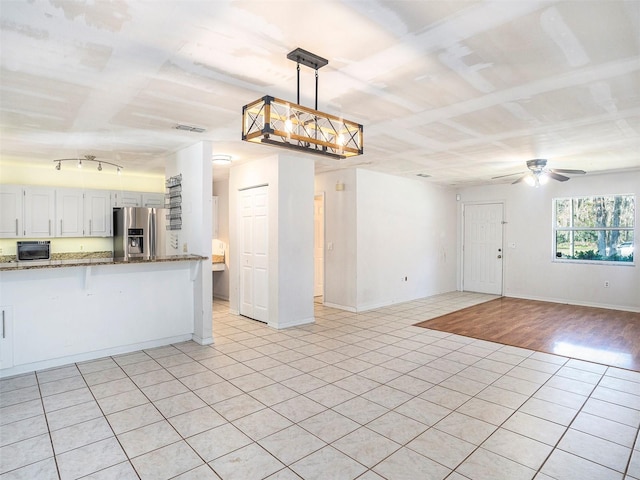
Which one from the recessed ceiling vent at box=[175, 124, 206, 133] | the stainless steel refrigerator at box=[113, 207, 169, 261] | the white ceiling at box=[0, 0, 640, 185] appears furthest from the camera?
the stainless steel refrigerator at box=[113, 207, 169, 261]

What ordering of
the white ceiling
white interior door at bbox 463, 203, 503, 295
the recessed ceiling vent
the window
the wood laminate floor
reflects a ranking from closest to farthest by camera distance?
the white ceiling, the recessed ceiling vent, the wood laminate floor, the window, white interior door at bbox 463, 203, 503, 295

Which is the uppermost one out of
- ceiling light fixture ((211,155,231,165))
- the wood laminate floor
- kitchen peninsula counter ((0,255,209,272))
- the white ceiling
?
the white ceiling

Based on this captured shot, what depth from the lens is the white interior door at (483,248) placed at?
8.06 m

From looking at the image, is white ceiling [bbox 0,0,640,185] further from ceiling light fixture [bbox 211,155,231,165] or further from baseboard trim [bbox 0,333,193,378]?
baseboard trim [bbox 0,333,193,378]

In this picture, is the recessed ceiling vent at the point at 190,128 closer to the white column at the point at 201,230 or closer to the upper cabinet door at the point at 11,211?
the white column at the point at 201,230

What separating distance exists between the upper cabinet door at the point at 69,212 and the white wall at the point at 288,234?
3.09 meters

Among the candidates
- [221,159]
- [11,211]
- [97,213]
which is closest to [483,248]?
[221,159]

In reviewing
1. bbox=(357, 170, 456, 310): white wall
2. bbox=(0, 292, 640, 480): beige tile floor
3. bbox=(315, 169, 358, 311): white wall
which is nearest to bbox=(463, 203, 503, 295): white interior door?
bbox=(357, 170, 456, 310): white wall

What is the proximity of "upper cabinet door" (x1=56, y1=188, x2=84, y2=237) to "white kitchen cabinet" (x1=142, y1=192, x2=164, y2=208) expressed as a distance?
1009mm

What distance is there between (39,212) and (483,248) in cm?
850

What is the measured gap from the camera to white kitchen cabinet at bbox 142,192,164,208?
23.1 ft

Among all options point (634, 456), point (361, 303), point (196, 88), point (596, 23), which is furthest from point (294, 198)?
point (634, 456)

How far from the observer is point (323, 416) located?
276 centimetres

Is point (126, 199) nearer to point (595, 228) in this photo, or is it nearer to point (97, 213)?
point (97, 213)
